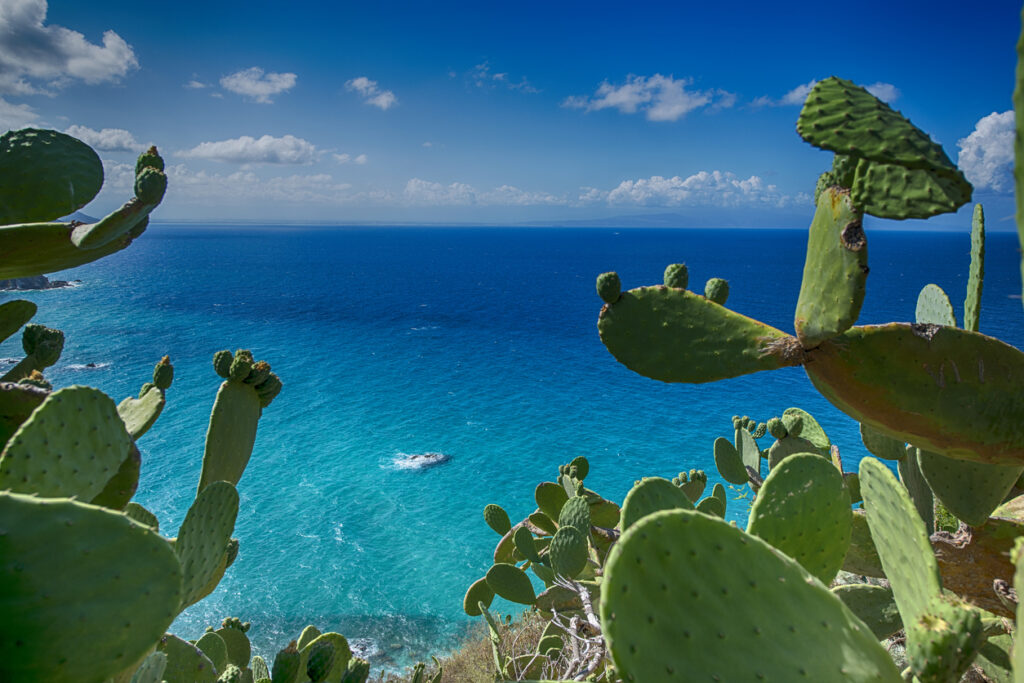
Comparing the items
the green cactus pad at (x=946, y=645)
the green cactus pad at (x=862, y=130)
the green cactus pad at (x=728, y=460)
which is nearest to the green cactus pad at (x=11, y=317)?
the green cactus pad at (x=862, y=130)

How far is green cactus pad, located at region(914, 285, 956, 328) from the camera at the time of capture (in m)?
2.10

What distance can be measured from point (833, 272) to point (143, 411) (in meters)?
2.32

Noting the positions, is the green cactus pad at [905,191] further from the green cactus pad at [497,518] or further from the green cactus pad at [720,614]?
the green cactus pad at [497,518]

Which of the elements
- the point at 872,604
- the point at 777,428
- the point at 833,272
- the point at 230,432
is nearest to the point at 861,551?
the point at 872,604

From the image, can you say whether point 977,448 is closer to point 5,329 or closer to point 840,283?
point 840,283

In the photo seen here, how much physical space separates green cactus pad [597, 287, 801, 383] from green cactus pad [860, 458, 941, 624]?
541mm

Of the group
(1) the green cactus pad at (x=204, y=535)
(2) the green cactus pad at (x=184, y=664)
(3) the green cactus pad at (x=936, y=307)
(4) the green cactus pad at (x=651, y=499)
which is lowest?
(2) the green cactus pad at (x=184, y=664)

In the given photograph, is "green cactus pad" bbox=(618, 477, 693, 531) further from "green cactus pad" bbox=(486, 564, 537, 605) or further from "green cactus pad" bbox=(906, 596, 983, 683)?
"green cactus pad" bbox=(486, 564, 537, 605)

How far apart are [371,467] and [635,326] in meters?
16.3

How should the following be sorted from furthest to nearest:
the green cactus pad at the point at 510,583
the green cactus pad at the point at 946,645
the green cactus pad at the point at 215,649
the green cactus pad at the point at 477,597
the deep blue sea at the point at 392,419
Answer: the deep blue sea at the point at 392,419 → the green cactus pad at the point at 477,597 → the green cactus pad at the point at 510,583 → the green cactus pad at the point at 215,649 → the green cactus pad at the point at 946,645

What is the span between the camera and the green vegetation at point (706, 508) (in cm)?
85

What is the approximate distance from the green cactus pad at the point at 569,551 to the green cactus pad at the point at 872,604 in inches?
39.5

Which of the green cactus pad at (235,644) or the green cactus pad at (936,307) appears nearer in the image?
the green cactus pad at (936,307)

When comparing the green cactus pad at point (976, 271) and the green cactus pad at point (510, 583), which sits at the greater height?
the green cactus pad at point (976, 271)
